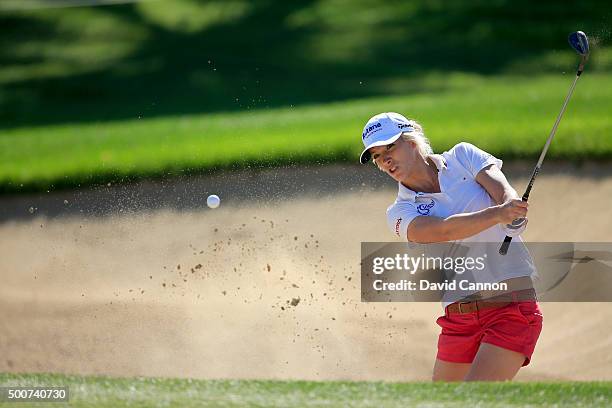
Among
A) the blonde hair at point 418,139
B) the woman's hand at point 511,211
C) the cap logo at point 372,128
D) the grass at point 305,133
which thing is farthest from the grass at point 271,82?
the woman's hand at point 511,211

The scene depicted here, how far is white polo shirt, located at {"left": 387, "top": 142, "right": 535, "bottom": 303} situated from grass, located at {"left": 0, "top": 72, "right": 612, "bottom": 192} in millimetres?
5149

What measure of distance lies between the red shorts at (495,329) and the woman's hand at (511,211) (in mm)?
489

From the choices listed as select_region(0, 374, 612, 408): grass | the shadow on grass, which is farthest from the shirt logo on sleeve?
the shadow on grass

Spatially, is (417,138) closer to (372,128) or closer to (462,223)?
(372,128)

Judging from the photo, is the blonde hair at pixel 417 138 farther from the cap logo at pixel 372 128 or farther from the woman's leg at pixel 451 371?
the woman's leg at pixel 451 371

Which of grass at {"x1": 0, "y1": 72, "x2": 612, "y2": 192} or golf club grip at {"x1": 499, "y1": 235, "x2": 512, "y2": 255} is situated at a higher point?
grass at {"x1": 0, "y1": 72, "x2": 612, "y2": 192}

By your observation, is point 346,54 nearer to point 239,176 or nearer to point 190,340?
point 239,176

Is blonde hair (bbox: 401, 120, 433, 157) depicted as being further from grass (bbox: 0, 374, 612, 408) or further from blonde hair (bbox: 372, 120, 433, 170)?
grass (bbox: 0, 374, 612, 408)

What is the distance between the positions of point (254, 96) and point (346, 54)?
6.61ft

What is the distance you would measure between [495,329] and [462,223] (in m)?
0.59

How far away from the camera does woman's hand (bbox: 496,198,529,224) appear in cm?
468

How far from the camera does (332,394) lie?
4684mm

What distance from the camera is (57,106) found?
15648 millimetres

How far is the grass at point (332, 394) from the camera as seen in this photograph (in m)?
4.53
